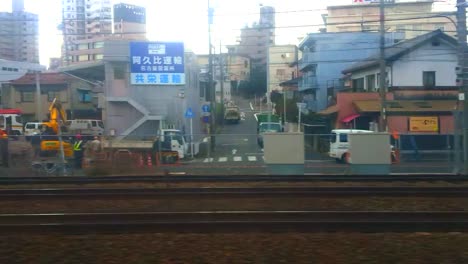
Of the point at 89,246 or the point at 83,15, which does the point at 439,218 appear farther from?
the point at 83,15

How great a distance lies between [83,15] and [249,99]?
27810 millimetres

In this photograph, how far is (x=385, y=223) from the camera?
24.4ft

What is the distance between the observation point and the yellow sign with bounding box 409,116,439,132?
Result: 26516 millimetres

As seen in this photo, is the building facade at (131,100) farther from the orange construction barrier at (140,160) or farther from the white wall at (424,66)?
the white wall at (424,66)

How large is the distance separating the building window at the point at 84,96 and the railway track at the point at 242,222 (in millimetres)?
40511

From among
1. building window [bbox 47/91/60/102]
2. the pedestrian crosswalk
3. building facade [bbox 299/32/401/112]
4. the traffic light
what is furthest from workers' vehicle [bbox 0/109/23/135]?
the traffic light

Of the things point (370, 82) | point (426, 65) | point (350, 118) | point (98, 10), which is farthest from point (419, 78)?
point (98, 10)

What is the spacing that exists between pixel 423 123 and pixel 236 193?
19.2 meters

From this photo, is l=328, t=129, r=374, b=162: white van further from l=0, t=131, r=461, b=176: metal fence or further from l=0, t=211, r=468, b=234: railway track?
l=0, t=211, r=468, b=234: railway track

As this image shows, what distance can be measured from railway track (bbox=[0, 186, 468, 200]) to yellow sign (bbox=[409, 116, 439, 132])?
52.2 ft

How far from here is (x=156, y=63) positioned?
93.4ft

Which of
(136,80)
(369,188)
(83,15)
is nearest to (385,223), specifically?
(369,188)

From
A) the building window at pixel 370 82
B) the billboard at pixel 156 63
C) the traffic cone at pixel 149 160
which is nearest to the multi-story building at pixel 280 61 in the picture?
the building window at pixel 370 82

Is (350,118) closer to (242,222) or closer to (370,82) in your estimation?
(370,82)
